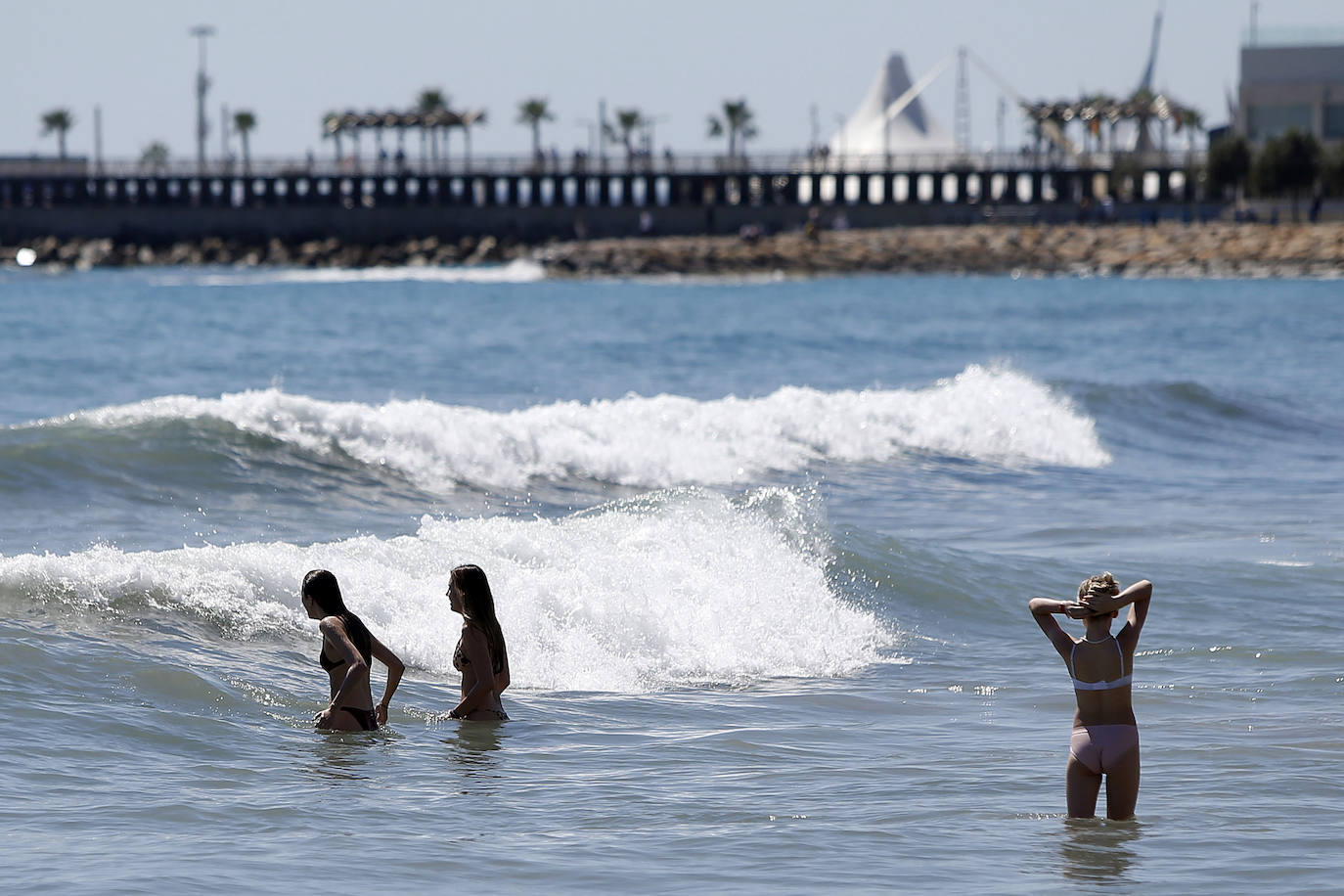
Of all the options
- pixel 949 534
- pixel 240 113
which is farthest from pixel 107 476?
pixel 240 113

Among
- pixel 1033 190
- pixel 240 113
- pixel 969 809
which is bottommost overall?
pixel 969 809

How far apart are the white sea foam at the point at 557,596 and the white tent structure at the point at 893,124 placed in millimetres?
108861

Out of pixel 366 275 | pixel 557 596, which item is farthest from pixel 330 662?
pixel 366 275

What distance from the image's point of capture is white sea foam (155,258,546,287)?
3305 inches

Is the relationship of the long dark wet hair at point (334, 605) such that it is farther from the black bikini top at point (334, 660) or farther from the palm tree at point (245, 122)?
the palm tree at point (245, 122)

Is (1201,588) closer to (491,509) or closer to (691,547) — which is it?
(691,547)

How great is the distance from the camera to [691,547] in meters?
12.5

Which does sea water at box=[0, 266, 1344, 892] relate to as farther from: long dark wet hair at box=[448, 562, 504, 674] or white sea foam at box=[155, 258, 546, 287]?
white sea foam at box=[155, 258, 546, 287]

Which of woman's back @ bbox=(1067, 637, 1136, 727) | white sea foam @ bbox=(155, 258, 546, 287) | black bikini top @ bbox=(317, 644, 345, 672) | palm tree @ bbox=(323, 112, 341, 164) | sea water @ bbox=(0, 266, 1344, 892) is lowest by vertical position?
sea water @ bbox=(0, 266, 1344, 892)

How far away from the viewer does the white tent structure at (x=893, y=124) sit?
126062 mm

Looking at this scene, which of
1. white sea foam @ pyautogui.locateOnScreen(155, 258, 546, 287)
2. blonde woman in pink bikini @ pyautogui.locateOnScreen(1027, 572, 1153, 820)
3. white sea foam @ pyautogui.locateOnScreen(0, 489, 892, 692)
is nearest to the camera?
blonde woman in pink bikini @ pyautogui.locateOnScreen(1027, 572, 1153, 820)

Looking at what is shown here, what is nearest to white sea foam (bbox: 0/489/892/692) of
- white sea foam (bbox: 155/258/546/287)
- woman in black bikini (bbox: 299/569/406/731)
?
woman in black bikini (bbox: 299/569/406/731)

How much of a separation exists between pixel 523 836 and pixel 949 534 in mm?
9365

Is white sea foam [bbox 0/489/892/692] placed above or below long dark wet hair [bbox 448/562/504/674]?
below
